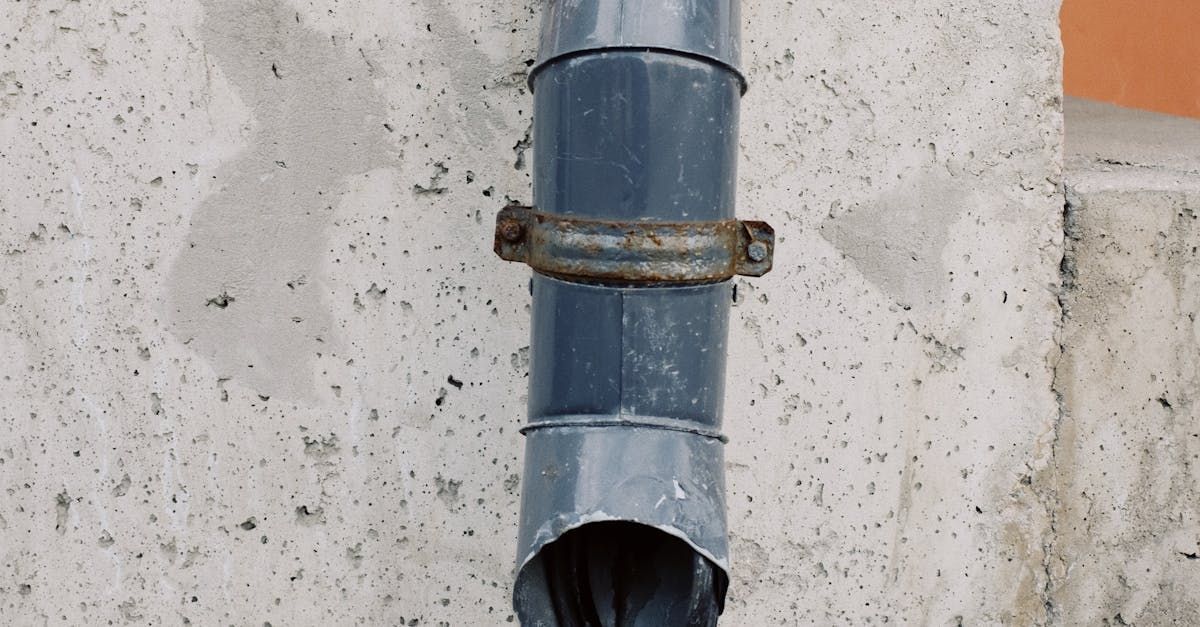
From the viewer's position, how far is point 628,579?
844 mm

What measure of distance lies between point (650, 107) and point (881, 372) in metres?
0.53

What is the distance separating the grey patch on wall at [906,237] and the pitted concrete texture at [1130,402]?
0.16 metres

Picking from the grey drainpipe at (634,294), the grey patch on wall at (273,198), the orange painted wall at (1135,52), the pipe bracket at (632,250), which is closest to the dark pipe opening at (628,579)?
the grey drainpipe at (634,294)

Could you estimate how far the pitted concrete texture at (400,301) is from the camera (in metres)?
1.06

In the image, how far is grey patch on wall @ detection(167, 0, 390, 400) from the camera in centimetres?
107

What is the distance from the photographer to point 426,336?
110cm

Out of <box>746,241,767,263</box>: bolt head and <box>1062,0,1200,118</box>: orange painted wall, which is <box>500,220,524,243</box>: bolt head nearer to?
<box>746,241,767,263</box>: bolt head

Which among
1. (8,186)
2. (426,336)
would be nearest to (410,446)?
(426,336)

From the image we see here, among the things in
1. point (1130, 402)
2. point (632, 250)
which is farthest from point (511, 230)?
point (1130, 402)

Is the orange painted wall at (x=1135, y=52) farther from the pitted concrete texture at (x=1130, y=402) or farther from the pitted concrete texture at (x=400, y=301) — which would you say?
the pitted concrete texture at (x=400, y=301)

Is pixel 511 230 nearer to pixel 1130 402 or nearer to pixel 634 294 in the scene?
pixel 634 294

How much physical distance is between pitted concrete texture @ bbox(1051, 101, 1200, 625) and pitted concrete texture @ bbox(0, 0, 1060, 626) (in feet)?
0.24

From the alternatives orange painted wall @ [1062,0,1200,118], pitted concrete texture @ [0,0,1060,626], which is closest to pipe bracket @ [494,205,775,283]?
pitted concrete texture @ [0,0,1060,626]

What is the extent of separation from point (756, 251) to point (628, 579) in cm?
28
